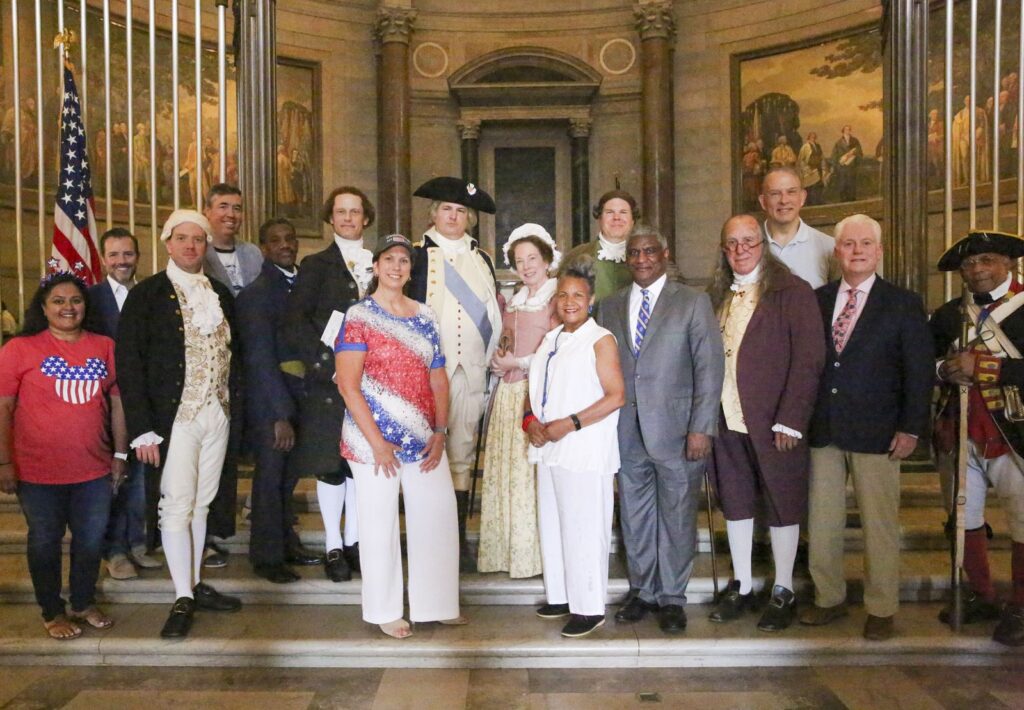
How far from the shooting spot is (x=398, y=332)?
360 cm

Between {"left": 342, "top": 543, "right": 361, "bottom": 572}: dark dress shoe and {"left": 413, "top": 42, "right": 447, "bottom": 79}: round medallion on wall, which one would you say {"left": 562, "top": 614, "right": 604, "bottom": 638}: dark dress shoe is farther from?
{"left": 413, "top": 42, "right": 447, "bottom": 79}: round medallion on wall

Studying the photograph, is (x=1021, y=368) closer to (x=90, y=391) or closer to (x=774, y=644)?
(x=774, y=644)

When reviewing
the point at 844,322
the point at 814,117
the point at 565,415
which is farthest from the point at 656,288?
the point at 814,117

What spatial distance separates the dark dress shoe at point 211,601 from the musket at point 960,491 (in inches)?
129

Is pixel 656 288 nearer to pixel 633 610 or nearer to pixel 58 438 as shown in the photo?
pixel 633 610

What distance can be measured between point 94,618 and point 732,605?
2.90 m

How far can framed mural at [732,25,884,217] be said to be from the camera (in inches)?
422

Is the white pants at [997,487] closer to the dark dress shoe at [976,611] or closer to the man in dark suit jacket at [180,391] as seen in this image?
the dark dress shoe at [976,611]

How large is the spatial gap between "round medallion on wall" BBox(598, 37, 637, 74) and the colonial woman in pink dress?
8.89 meters

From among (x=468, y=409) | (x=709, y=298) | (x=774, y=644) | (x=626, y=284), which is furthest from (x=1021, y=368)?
(x=468, y=409)

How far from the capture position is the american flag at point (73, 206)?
5.62 metres

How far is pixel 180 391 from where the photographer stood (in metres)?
3.75

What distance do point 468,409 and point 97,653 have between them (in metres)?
1.95

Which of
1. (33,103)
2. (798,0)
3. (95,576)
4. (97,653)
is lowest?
(97,653)
